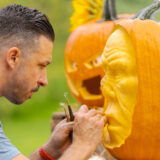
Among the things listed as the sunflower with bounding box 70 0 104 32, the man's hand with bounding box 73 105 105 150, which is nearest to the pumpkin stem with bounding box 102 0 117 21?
the sunflower with bounding box 70 0 104 32

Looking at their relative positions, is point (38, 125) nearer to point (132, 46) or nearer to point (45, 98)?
point (45, 98)

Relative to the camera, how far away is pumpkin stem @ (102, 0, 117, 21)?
2641mm

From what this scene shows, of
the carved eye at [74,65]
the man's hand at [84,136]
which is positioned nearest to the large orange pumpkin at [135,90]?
the man's hand at [84,136]

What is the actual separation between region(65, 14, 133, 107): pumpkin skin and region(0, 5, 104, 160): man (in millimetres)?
1250

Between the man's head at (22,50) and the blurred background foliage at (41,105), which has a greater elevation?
the man's head at (22,50)

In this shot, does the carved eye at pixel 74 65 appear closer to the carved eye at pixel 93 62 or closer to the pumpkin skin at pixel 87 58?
the pumpkin skin at pixel 87 58

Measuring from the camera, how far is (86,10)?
2961mm

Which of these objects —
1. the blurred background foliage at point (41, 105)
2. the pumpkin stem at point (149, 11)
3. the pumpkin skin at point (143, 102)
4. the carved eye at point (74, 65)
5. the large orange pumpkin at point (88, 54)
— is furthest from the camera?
the blurred background foliage at point (41, 105)

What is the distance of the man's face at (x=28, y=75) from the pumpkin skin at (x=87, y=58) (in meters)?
1.27

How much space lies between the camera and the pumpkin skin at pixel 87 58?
2623 mm

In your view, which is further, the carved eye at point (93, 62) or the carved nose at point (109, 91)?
the carved eye at point (93, 62)

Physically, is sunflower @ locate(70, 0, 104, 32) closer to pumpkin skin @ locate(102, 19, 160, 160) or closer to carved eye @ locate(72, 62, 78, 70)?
carved eye @ locate(72, 62, 78, 70)

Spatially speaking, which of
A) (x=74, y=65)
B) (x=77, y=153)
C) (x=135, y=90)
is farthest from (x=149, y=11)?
(x=74, y=65)

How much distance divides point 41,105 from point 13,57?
357 centimetres
